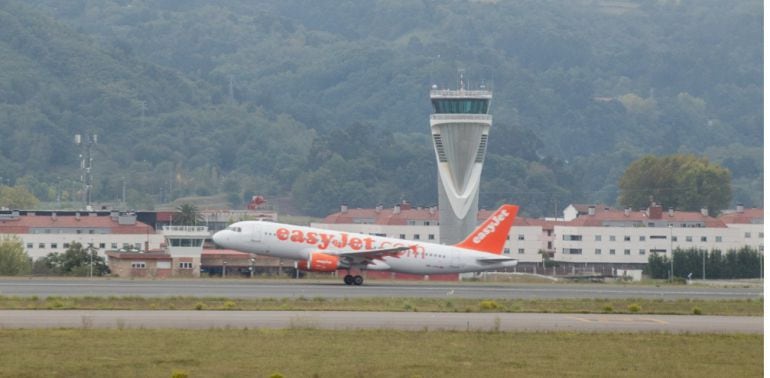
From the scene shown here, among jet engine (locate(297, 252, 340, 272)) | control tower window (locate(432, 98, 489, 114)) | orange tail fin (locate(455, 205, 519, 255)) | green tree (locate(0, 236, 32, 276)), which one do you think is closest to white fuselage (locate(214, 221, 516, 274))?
jet engine (locate(297, 252, 340, 272))

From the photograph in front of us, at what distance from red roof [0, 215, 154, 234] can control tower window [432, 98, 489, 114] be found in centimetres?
2905

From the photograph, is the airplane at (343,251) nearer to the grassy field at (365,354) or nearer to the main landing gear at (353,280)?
the main landing gear at (353,280)

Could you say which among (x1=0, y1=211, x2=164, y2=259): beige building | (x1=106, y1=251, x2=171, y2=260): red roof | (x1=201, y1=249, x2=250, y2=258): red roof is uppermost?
(x1=0, y1=211, x2=164, y2=259): beige building

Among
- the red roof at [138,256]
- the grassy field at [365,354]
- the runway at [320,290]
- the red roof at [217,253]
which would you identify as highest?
the red roof at [217,253]

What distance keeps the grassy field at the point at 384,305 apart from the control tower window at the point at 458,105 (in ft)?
264

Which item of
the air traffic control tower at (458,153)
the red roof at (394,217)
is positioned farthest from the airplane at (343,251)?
the red roof at (394,217)

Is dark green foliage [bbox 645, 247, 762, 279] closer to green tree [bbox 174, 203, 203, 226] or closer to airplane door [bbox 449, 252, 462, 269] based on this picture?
airplane door [bbox 449, 252, 462, 269]

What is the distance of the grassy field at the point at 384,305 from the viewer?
6153 centimetres

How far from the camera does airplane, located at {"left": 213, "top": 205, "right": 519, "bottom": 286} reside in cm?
8850

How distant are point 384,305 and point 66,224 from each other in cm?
9645

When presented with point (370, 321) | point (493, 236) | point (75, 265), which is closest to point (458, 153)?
point (75, 265)

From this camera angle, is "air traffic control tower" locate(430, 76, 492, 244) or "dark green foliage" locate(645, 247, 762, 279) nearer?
"dark green foliage" locate(645, 247, 762, 279)

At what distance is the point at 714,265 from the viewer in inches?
5354

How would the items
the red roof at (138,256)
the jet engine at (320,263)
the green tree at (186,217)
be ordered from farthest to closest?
the green tree at (186,217)
the red roof at (138,256)
the jet engine at (320,263)
